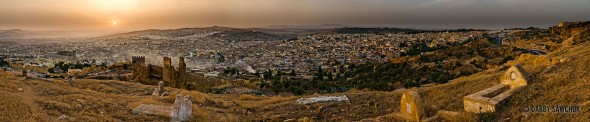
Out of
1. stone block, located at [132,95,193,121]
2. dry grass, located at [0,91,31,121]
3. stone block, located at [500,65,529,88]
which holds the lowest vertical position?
stone block, located at [132,95,193,121]

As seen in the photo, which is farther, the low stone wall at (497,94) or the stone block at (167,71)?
the stone block at (167,71)

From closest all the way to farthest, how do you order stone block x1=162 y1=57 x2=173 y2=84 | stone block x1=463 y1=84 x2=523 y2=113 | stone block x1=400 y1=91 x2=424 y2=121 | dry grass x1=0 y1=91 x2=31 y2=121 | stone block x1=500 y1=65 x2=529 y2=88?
stone block x1=463 y1=84 x2=523 y2=113, stone block x1=400 y1=91 x2=424 y2=121, dry grass x1=0 y1=91 x2=31 y2=121, stone block x1=500 y1=65 x2=529 y2=88, stone block x1=162 y1=57 x2=173 y2=84

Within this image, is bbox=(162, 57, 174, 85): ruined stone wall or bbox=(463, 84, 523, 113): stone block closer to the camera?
bbox=(463, 84, 523, 113): stone block

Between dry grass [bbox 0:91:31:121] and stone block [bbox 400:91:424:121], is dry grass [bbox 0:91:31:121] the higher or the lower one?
the lower one

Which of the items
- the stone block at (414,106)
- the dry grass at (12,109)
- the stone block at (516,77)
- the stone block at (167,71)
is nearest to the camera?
the stone block at (414,106)

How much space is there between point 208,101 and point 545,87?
9943 millimetres

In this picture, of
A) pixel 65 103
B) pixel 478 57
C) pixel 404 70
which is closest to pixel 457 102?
pixel 65 103

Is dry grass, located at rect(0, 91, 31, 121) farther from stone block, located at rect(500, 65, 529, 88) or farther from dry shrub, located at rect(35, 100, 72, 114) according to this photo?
stone block, located at rect(500, 65, 529, 88)

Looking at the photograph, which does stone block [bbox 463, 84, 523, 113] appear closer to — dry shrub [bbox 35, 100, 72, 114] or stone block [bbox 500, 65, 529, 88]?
stone block [bbox 500, 65, 529, 88]

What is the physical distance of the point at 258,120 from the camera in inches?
478

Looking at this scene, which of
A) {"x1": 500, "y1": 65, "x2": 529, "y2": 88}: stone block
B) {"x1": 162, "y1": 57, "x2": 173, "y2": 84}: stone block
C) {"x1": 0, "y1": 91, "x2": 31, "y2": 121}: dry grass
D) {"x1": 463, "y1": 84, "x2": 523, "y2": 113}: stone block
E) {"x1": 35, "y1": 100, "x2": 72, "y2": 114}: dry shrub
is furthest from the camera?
{"x1": 162, "y1": 57, "x2": 173, "y2": 84}: stone block

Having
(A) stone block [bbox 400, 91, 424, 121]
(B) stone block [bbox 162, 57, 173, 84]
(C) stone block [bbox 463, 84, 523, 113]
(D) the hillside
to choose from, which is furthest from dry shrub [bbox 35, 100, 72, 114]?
(B) stone block [bbox 162, 57, 173, 84]

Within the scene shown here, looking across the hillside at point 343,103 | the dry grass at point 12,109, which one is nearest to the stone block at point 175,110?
the hillside at point 343,103

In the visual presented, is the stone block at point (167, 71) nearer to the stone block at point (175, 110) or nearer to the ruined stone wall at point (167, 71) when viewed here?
the ruined stone wall at point (167, 71)
